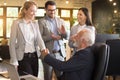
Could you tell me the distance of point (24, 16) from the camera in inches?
135

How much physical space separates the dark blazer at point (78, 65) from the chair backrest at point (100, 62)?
0.16 ft

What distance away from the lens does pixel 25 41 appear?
339 cm

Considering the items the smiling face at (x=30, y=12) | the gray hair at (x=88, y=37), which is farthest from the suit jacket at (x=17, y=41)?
the gray hair at (x=88, y=37)

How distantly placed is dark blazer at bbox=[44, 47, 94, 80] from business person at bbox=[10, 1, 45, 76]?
92 cm

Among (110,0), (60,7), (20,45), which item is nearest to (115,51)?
(20,45)

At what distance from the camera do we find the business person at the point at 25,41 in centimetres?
337

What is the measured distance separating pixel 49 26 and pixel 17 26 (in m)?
0.73

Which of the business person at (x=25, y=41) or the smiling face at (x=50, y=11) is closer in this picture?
the business person at (x=25, y=41)

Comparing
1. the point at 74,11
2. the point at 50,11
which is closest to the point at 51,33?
the point at 50,11

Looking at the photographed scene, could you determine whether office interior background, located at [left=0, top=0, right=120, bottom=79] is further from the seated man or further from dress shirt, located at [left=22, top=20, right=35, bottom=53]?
the seated man

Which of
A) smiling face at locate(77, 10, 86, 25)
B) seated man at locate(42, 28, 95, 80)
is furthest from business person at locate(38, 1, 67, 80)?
seated man at locate(42, 28, 95, 80)

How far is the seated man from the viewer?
245 centimetres

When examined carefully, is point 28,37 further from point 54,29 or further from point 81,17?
point 81,17

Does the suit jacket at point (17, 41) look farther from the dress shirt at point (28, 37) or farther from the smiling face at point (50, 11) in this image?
the smiling face at point (50, 11)
